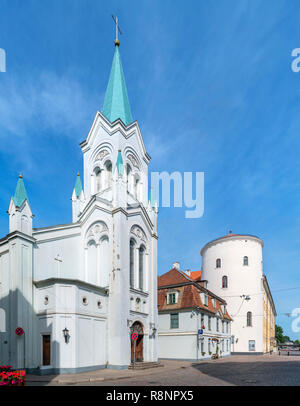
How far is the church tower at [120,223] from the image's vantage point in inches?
951

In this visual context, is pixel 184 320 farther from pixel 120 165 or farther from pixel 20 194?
pixel 20 194

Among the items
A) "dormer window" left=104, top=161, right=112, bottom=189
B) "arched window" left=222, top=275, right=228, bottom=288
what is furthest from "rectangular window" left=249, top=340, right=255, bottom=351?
"dormer window" left=104, top=161, right=112, bottom=189

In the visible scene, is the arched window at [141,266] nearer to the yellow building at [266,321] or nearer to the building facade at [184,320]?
the building facade at [184,320]

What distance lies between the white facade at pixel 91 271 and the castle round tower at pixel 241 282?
25.4 metres

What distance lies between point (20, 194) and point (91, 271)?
8.11 meters

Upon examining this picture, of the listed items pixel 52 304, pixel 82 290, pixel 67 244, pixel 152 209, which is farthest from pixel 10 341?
pixel 152 209

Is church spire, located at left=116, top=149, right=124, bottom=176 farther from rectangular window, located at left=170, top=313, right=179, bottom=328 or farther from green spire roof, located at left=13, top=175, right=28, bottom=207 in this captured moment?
rectangular window, located at left=170, top=313, right=179, bottom=328

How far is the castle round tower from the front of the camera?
48.8m

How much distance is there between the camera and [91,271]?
1039 inches

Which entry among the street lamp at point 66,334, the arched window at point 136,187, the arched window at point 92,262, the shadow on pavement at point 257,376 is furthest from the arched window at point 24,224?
the shadow on pavement at point 257,376

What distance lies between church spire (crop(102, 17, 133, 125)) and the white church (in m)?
0.12

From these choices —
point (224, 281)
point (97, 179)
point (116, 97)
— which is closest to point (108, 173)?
point (97, 179)
